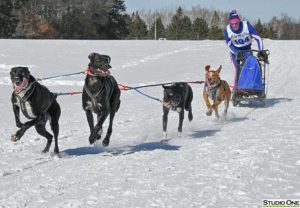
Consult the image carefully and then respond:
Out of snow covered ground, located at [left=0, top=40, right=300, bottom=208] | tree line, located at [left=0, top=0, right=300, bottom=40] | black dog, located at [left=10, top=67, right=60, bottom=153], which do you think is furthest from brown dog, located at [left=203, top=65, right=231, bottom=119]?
tree line, located at [left=0, top=0, right=300, bottom=40]

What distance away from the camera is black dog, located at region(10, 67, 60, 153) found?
213 inches

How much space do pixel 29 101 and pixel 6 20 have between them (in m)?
50.8

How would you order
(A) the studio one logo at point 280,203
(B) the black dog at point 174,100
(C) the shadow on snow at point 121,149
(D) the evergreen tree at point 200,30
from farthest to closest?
(D) the evergreen tree at point 200,30 → (B) the black dog at point 174,100 → (C) the shadow on snow at point 121,149 → (A) the studio one logo at point 280,203

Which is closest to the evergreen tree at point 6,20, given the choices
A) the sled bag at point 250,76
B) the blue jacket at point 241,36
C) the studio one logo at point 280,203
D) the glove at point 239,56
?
the blue jacket at point 241,36

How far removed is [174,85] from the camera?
7.54 metres

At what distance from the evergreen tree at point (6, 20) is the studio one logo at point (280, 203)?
52215 mm

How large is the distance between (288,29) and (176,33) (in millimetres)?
56141

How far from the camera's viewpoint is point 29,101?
552 centimetres

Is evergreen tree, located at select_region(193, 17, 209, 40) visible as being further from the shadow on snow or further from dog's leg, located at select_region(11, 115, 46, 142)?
dog's leg, located at select_region(11, 115, 46, 142)

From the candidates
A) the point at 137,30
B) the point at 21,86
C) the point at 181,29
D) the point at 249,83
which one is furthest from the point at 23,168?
the point at 181,29

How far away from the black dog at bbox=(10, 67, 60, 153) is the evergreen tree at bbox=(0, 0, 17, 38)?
4951 centimetres

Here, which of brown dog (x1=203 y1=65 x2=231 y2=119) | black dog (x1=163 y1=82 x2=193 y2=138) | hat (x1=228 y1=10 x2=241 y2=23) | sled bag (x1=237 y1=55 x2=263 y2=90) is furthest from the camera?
hat (x1=228 y1=10 x2=241 y2=23)

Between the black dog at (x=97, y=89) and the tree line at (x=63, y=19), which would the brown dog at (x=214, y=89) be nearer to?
the black dog at (x=97, y=89)

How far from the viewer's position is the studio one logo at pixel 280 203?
3822 mm
